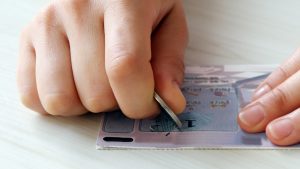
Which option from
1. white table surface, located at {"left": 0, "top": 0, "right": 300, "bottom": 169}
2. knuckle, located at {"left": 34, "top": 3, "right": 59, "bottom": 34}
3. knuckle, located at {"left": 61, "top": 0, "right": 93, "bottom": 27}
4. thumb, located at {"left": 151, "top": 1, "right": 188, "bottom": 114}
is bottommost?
white table surface, located at {"left": 0, "top": 0, "right": 300, "bottom": 169}

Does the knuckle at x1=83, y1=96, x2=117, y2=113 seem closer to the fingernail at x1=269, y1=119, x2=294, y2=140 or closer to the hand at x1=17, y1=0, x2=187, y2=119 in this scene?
the hand at x1=17, y1=0, x2=187, y2=119

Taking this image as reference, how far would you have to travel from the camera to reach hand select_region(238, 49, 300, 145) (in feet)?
1.83

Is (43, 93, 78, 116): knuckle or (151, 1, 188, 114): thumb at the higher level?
(151, 1, 188, 114): thumb

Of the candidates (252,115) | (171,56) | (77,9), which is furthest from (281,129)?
(77,9)

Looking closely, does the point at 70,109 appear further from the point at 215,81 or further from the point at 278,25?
the point at 278,25

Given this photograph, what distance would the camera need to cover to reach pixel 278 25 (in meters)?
0.74

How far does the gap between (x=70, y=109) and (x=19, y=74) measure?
9 centimetres

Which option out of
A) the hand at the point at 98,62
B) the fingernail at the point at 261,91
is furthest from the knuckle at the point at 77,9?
the fingernail at the point at 261,91

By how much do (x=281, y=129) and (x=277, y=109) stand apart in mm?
38

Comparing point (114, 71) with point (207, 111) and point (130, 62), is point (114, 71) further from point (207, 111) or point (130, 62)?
point (207, 111)

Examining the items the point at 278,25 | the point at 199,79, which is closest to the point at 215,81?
the point at 199,79

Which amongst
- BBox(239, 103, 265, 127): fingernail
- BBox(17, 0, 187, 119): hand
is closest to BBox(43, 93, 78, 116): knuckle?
BBox(17, 0, 187, 119): hand

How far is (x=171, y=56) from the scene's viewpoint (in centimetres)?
64

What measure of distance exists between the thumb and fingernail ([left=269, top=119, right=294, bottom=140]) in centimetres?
10
